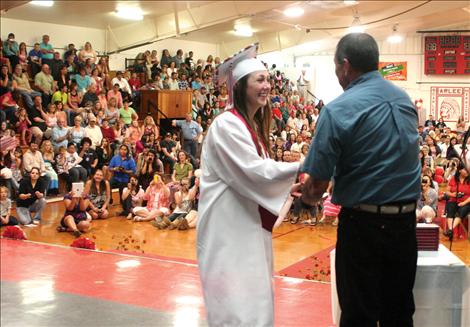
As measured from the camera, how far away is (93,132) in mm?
11914

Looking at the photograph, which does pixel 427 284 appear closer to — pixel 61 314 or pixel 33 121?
pixel 61 314

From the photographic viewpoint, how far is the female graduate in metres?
2.43

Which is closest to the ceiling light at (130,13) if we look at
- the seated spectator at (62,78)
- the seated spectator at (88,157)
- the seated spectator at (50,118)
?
the seated spectator at (62,78)

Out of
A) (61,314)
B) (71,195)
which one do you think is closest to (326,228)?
(71,195)

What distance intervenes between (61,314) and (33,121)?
8.10m

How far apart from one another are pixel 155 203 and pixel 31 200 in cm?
177

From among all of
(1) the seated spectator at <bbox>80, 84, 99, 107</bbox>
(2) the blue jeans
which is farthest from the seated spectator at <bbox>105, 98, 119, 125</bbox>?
(2) the blue jeans

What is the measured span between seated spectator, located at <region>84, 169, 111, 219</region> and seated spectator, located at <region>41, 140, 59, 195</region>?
Answer: 81 cm

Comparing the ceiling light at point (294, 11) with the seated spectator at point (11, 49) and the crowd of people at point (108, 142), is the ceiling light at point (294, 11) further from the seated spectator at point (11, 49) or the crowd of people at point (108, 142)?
the seated spectator at point (11, 49)

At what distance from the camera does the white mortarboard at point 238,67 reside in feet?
8.43

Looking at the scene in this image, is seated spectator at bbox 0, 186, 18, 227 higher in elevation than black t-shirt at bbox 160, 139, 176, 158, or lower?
lower

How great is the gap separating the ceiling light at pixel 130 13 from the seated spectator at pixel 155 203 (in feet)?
18.5

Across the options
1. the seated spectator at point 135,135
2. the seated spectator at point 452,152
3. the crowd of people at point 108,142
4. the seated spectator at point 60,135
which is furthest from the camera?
the seated spectator at point 135,135

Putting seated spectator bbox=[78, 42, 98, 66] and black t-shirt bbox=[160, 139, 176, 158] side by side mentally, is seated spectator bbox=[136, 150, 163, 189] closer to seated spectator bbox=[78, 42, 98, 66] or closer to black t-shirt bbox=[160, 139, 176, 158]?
black t-shirt bbox=[160, 139, 176, 158]
